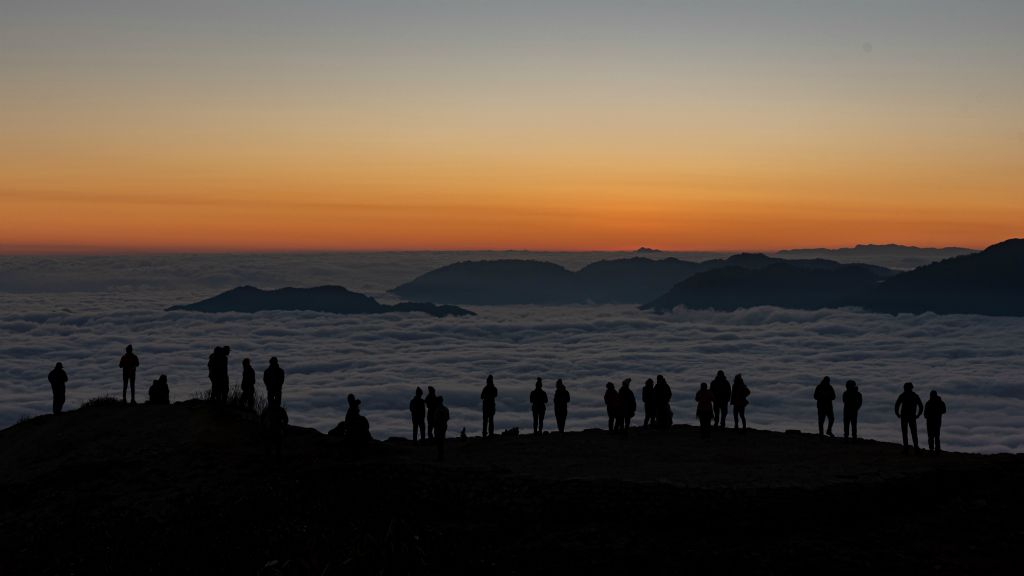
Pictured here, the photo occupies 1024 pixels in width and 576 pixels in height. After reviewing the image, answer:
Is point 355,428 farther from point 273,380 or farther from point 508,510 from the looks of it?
point 508,510

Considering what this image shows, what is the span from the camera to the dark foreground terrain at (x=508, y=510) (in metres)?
13.0

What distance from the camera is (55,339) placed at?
550 ft

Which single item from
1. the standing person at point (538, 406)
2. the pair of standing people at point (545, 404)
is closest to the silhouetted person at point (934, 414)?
the pair of standing people at point (545, 404)

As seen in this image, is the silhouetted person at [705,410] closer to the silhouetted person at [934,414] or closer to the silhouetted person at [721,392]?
the silhouetted person at [721,392]

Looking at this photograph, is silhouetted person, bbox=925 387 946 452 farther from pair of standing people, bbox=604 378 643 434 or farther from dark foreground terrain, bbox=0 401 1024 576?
pair of standing people, bbox=604 378 643 434

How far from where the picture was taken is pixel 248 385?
2272 centimetres

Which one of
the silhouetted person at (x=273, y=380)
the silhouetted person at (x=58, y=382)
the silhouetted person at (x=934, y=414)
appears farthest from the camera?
the silhouetted person at (x=58, y=382)

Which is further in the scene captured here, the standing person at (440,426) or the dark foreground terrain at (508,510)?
the standing person at (440,426)

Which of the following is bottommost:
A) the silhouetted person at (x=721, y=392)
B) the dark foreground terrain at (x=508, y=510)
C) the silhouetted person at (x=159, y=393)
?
the dark foreground terrain at (x=508, y=510)

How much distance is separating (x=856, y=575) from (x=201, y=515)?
35.4ft

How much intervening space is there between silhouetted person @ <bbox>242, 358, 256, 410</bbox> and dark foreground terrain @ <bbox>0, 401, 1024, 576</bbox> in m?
2.47

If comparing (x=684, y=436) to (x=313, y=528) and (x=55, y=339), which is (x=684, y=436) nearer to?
(x=313, y=528)

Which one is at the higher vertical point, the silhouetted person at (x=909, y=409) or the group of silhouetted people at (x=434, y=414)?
the silhouetted person at (x=909, y=409)

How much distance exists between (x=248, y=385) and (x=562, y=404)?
318 inches
